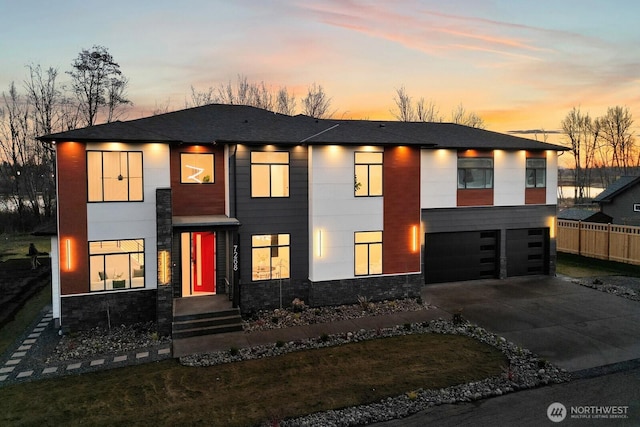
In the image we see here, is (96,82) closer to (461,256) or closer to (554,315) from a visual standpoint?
(461,256)

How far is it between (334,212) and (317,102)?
25.6 metres

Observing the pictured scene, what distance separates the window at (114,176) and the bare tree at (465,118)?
38.3m

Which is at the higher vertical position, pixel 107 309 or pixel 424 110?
pixel 424 110

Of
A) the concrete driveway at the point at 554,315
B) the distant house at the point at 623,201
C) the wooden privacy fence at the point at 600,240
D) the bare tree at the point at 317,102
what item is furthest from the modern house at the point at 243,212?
the bare tree at the point at 317,102

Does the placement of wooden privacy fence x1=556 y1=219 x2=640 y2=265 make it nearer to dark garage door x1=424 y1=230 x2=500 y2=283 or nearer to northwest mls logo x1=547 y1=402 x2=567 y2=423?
dark garage door x1=424 y1=230 x2=500 y2=283

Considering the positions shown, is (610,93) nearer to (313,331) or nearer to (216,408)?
(313,331)

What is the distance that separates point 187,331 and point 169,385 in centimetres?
292

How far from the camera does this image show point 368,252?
1401 cm

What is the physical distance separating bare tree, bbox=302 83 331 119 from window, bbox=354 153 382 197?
24.0 meters

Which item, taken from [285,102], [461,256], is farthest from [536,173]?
[285,102]

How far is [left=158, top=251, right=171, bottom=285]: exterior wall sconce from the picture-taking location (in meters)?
11.5

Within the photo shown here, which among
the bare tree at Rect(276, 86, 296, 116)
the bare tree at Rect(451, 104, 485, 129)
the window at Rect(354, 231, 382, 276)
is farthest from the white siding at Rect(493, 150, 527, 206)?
the bare tree at Rect(451, 104, 485, 129)

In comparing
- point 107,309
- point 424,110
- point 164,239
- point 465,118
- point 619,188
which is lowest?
point 107,309

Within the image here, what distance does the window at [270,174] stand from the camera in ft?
42.7
